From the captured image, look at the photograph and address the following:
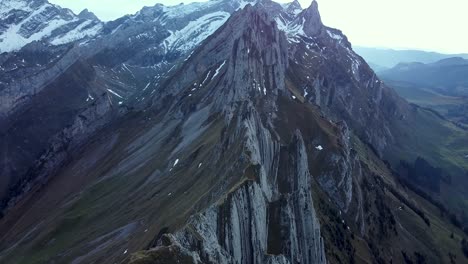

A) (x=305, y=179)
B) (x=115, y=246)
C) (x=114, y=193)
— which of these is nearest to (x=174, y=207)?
(x=115, y=246)

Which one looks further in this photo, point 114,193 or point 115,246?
point 114,193

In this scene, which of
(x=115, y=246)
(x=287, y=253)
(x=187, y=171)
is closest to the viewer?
(x=287, y=253)

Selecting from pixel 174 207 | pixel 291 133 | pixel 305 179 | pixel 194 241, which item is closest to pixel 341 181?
pixel 291 133

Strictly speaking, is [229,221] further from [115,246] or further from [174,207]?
[115,246]

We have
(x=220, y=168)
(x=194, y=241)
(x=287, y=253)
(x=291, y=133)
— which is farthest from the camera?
(x=291, y=133)

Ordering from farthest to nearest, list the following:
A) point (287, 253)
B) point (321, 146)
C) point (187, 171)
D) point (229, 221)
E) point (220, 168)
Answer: point (321, 146) < point (187, 171) < point (220, 168) < point (287, 253) < point (229, 221)

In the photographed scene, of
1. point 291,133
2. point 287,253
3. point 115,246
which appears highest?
point 291,133

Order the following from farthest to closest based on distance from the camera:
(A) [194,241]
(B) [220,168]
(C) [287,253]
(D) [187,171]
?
(D) [187,171], (B) [220,168], (C) [287,253], (A) [194,241]

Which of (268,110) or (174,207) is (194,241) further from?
(268,110)

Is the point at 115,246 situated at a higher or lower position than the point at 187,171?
lower
